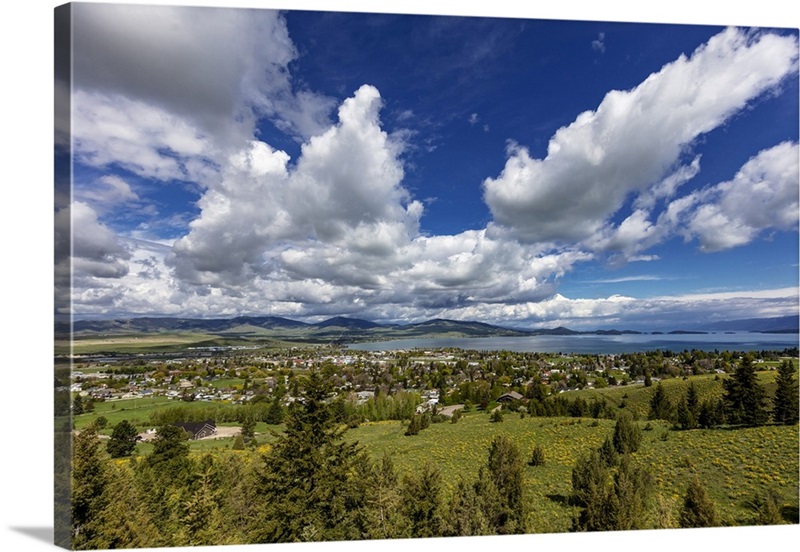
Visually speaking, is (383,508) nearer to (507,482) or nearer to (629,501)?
(507,482)

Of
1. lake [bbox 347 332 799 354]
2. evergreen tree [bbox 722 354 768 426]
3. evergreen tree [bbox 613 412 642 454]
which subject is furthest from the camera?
lake [bbox 347 332 799 354]

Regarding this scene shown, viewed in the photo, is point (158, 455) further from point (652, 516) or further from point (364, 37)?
point (652, 516)

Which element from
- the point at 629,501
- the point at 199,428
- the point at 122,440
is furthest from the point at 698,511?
the point at 122,440

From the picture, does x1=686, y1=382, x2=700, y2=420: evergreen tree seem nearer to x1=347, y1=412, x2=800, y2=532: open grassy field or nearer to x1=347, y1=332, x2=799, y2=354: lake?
x1=347, y1=412, x2=800, y2=532: open grassy field

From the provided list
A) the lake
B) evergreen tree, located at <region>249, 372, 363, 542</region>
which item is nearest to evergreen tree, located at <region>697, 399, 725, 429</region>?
the lake

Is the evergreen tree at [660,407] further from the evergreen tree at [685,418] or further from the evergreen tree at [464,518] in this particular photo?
the evergreen tree at [464,518]
